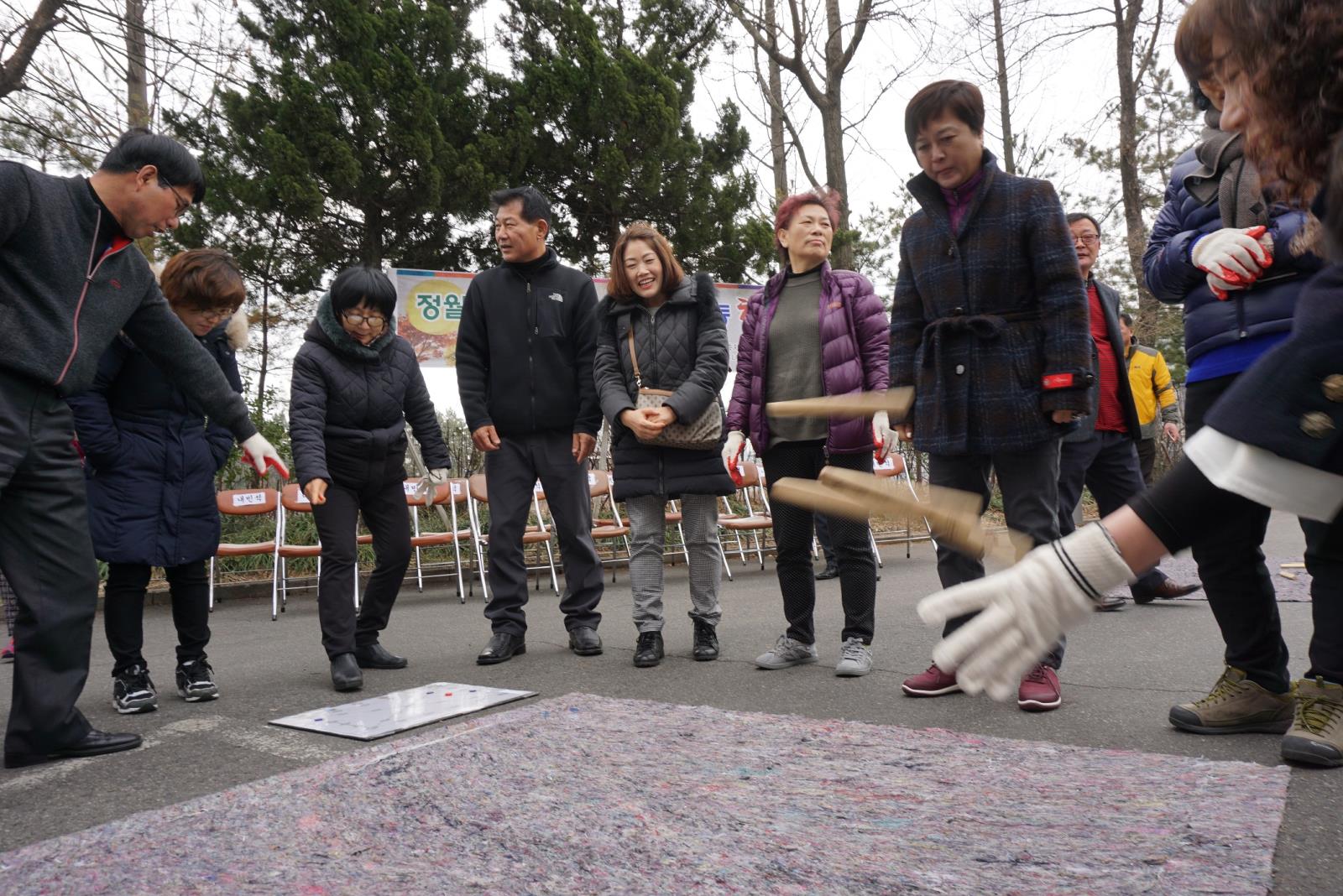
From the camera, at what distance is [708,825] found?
207 centimetres

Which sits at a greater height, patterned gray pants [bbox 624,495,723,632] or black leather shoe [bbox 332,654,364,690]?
patterned gray pants [bbox 624,495,723,632]

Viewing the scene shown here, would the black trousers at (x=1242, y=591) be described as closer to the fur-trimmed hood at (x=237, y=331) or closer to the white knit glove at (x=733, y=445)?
the white knit glove at (x=733, y=445)

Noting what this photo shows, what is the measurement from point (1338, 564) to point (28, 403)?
3.65m

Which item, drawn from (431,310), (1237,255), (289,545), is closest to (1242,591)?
(1237,255)

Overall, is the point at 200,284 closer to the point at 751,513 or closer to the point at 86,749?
the point at 86,749

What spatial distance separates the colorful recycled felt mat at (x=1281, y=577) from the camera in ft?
17.6

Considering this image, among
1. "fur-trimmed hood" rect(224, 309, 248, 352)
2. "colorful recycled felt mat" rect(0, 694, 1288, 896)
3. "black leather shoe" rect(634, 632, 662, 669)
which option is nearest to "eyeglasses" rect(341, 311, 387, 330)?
"fur-trimmed hood" rect(224, 309, 248, 352)

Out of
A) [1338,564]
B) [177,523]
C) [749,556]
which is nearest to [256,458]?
[177,523]

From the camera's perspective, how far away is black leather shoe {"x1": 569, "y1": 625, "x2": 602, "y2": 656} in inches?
185

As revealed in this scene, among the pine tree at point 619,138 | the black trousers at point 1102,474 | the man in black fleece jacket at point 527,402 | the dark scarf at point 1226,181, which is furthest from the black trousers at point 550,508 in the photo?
the pine tree at point 619,138

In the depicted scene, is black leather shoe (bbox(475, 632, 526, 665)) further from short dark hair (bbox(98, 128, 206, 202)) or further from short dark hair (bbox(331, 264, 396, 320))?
short dark hair (bbox(98, 128, 206, 202))

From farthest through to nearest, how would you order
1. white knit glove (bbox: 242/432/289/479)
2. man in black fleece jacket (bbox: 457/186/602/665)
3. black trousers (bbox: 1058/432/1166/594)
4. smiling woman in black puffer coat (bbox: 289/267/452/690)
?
black trousers (bbox: 1058/432/1166/594)
man in black fleece jacket (bbox: 457/186/602/665)
smiling woman in black puffer coat (bbox: 289/267/452/690)
white knit glove (bbox: 242/432/289/479)

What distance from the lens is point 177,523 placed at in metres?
3.89

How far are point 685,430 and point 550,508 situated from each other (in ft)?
2.94
